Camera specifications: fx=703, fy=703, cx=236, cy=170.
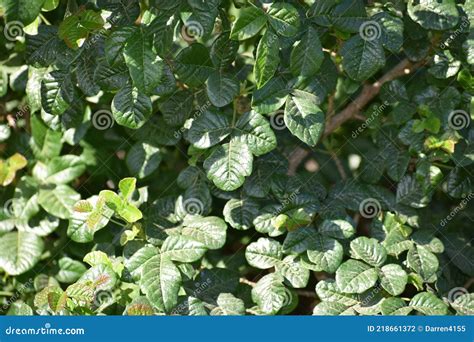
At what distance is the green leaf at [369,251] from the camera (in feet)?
5.43

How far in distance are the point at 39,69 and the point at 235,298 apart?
0.75m

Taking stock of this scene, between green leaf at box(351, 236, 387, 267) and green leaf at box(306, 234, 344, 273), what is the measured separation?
0.04 m

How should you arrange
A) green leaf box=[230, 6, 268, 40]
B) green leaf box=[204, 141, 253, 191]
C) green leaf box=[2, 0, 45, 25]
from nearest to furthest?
1. green leaf box=[2, 0, 45, 25]
2. green leaf box=[230, 6, 268, 40]
3. green leaf box=[204, 141, 253, 191]

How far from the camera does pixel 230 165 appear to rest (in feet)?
5.16

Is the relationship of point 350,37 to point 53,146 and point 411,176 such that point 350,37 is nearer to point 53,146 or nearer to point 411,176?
point 411,176

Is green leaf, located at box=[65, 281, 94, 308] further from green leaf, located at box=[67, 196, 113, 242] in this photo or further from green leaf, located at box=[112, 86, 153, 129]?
green leaf, located at box=[112, 86, 153, 129]

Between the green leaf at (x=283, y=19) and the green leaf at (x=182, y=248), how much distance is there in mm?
515

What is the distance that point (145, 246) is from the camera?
165 cm
